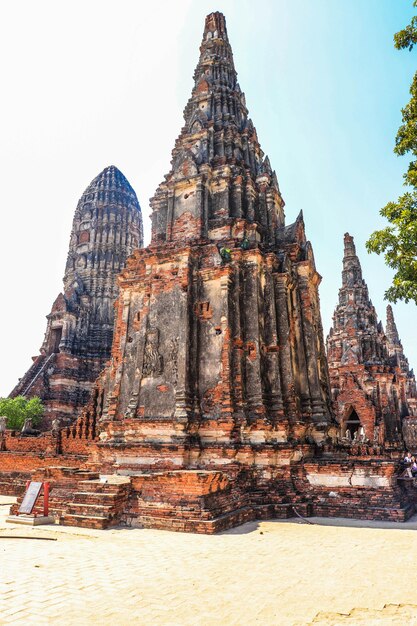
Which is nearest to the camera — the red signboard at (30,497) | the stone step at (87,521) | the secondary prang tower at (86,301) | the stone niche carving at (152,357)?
the stone step at (87,521)

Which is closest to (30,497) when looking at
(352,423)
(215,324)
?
(215,324)

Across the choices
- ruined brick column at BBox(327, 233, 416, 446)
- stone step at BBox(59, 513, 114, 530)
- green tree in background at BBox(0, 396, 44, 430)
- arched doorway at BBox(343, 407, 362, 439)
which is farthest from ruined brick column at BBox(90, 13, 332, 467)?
arched doorway at BBox(343, 407, 362, 439)

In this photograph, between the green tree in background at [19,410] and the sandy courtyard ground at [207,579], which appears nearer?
the sandy courtyard ground at [207,579]

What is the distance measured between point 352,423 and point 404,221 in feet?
81.2

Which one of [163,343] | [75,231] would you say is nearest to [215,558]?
[163,343]

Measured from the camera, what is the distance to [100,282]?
124ft

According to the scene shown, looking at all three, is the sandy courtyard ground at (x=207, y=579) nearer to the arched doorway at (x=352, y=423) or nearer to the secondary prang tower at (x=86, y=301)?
the secondary prang tower at (x=86, y=301)

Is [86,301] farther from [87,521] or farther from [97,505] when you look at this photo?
[87,521]

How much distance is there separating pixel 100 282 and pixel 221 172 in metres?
22.5

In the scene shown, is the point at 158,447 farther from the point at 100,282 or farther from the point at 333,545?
the point at 100,282

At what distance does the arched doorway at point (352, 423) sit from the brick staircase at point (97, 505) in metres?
24.6

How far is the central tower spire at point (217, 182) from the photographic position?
17.1 metres

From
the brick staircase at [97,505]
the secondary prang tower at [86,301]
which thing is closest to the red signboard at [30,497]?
the brick staircase at [97,505]

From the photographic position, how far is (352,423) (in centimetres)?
3275
